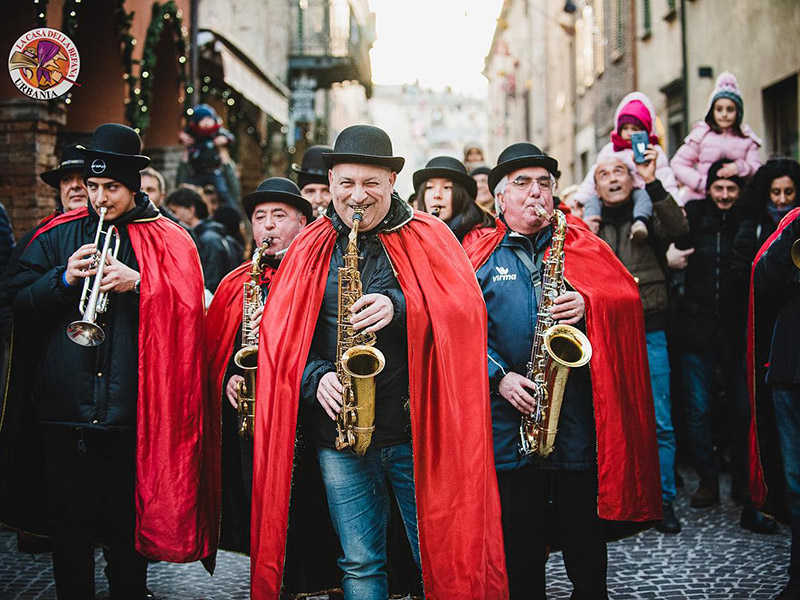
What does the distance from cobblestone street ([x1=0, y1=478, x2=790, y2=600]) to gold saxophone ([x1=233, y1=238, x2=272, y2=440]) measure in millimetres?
1275

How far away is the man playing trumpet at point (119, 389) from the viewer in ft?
14.1

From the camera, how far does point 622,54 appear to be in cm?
1888

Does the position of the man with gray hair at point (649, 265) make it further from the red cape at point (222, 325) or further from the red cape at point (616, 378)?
the red cape at point (222, 325)

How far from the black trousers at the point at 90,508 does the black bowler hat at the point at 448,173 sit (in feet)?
7.78

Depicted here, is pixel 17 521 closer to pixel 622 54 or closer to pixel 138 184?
pixel 138 184

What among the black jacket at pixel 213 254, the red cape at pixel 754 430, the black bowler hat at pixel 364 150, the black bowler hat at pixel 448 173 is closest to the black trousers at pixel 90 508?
the black bowler hat at pixel 364 150

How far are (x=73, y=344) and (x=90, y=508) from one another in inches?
30.9

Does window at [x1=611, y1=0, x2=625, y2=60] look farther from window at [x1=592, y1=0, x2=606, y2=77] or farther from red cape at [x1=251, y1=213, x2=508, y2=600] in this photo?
red cape at [x1=251, y1=213, x2=508, y2=600]

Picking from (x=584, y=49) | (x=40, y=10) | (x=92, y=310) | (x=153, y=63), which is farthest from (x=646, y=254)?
(x=584, y=49)

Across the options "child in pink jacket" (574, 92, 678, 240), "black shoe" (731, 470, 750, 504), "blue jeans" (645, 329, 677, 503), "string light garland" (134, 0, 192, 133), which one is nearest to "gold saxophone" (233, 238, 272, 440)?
"child in pink jacket" (574, 92, 678, 240)

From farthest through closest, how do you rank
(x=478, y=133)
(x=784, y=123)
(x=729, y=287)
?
(x=478, y=133) → (x=784, y=123) → (x=729, y=287)

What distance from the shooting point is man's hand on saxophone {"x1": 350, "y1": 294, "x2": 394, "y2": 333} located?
342cm

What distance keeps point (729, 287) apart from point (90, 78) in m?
7.13

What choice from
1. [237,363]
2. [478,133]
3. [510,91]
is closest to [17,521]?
[237,363]
